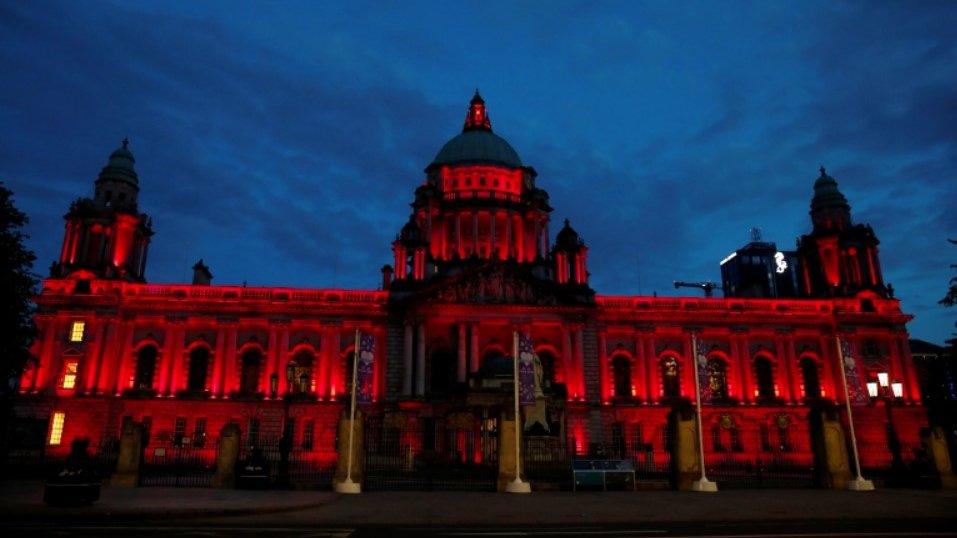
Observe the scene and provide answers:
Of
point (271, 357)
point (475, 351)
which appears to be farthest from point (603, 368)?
point (271, 357)

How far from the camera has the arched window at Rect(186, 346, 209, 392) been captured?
175 feet

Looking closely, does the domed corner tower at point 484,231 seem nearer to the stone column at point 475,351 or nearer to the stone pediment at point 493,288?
the stone pediment at point 493,288

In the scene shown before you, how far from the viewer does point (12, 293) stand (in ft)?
92.5

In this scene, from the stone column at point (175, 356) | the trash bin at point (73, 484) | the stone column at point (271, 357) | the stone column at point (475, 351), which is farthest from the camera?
the stone column at point (271, 357)

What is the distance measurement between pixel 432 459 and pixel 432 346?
839 inches

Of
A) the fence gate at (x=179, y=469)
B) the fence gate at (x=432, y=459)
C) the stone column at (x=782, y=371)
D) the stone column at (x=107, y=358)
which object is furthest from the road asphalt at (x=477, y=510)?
the stone column at (x=782, y=371)

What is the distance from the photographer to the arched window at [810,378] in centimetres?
5781

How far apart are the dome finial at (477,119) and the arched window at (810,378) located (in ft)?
138

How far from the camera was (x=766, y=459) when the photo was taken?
174 ft

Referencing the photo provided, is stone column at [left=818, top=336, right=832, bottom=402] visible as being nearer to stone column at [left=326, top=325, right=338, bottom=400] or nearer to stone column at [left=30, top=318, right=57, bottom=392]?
stone column at [left=326, top=325, right=338, bottom=400]

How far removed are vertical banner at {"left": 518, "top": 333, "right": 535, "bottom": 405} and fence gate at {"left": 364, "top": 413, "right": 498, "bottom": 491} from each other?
113 inches

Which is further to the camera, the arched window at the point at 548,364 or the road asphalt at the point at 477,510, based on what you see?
the arched window at the point at 548,364

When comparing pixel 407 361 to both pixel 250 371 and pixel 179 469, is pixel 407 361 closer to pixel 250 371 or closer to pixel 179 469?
pixel 250 371

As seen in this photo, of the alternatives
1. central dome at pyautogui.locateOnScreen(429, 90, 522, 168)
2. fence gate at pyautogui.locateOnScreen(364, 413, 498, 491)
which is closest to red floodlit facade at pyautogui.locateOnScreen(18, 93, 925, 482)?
fence gate at pyautogui.locateOnScreen(364, 413, 498, 491)
